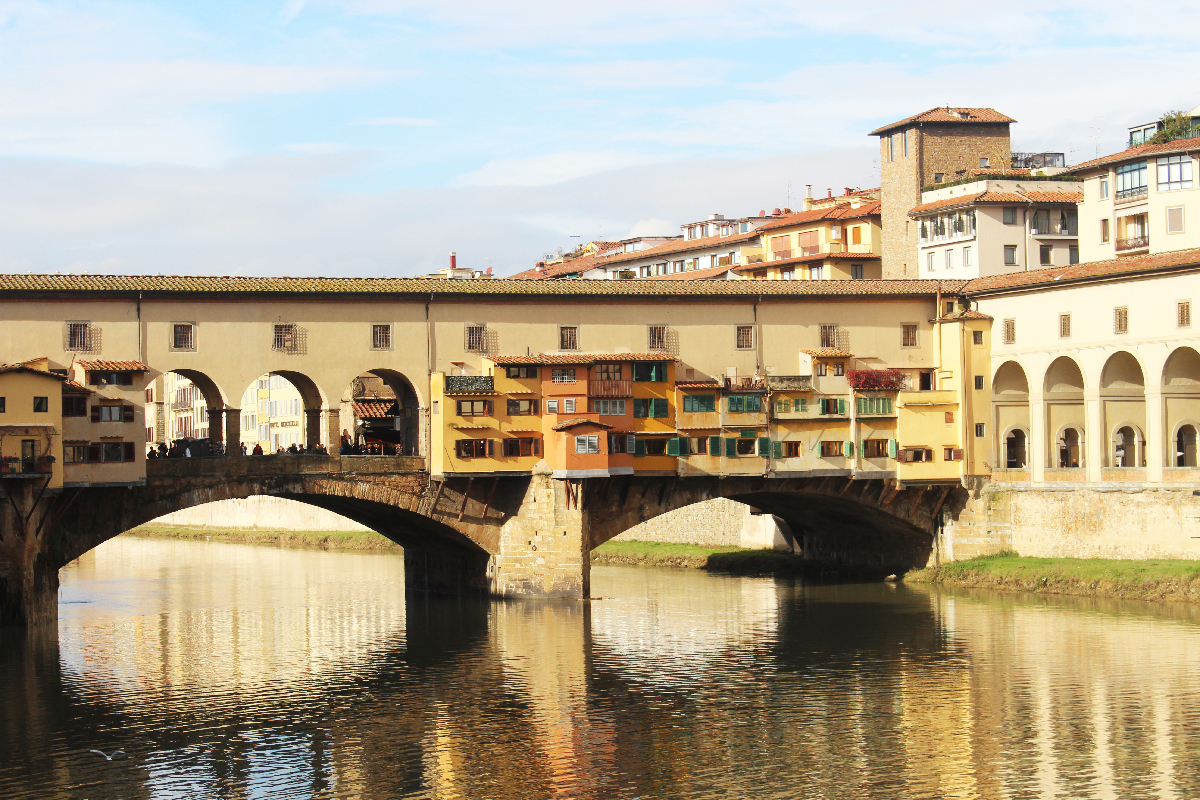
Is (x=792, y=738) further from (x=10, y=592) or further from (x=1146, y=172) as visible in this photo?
(x=1146, y=172)

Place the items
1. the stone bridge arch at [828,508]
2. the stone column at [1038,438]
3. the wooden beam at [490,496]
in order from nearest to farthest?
the wooden beam at [490,496] → the stone bridge arch at [828,508] → the stone column at [1038,438]

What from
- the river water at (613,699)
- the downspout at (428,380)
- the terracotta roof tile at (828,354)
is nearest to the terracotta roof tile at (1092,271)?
the terracotta roof tile at (828,354)

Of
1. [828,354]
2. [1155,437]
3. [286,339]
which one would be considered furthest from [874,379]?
[286,339]

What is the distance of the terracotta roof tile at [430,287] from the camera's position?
5431 cm

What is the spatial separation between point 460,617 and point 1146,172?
40.8 metres

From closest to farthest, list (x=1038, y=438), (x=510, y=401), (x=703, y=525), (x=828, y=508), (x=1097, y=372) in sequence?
(x=510, y=401) → (x=1097, y=372) → (x=1038, y=438) → (x=828, y=508) → (x=703, y=525)

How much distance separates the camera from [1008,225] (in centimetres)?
8531

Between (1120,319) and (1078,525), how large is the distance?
8.05 meters

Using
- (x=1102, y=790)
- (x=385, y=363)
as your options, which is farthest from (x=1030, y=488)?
(x=1102, y=790)

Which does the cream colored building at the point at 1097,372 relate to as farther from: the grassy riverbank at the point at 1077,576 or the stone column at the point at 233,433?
the stone column at the point at 233,433

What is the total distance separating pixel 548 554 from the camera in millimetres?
59250

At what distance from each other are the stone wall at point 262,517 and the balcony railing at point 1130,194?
150ft

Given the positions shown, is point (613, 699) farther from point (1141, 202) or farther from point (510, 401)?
point (1141, 202)

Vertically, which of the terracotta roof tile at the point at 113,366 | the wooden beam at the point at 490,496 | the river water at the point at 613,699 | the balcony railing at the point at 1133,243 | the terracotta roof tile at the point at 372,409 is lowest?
the river water at the point at 613,699
